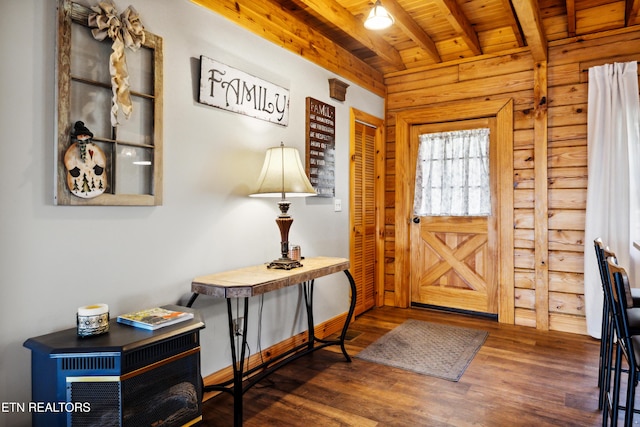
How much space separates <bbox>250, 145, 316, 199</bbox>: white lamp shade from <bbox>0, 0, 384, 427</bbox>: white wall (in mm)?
189

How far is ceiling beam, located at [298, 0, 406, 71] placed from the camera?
2.92 m

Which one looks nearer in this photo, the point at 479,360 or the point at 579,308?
the point at 479,360

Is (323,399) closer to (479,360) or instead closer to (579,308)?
(479,360)

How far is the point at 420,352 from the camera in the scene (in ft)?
Answer: 10.1

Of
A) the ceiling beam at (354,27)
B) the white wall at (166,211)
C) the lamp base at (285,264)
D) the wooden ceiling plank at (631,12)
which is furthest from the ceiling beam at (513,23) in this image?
the lamp base at (285,264)

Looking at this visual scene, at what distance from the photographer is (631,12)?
3135mm

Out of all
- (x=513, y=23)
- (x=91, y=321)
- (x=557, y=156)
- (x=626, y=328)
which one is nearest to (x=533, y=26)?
(x=513, y=23)

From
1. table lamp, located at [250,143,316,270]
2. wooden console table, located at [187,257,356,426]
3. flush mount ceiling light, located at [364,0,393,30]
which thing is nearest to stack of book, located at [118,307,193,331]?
wooden console table, located at [187,257,356,426]

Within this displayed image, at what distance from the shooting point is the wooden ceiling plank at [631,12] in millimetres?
3024

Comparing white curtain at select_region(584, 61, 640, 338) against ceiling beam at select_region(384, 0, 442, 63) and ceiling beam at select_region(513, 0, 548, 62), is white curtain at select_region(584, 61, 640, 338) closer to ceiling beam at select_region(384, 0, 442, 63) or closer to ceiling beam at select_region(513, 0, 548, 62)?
ceiling beam at select_region(513, 0, 548, 62)

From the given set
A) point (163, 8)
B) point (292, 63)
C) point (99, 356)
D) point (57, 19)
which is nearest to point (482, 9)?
point (292, 63)

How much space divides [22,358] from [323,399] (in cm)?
150

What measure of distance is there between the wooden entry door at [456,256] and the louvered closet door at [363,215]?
464mm

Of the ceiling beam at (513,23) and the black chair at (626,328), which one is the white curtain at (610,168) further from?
the black chair at (626,328)
